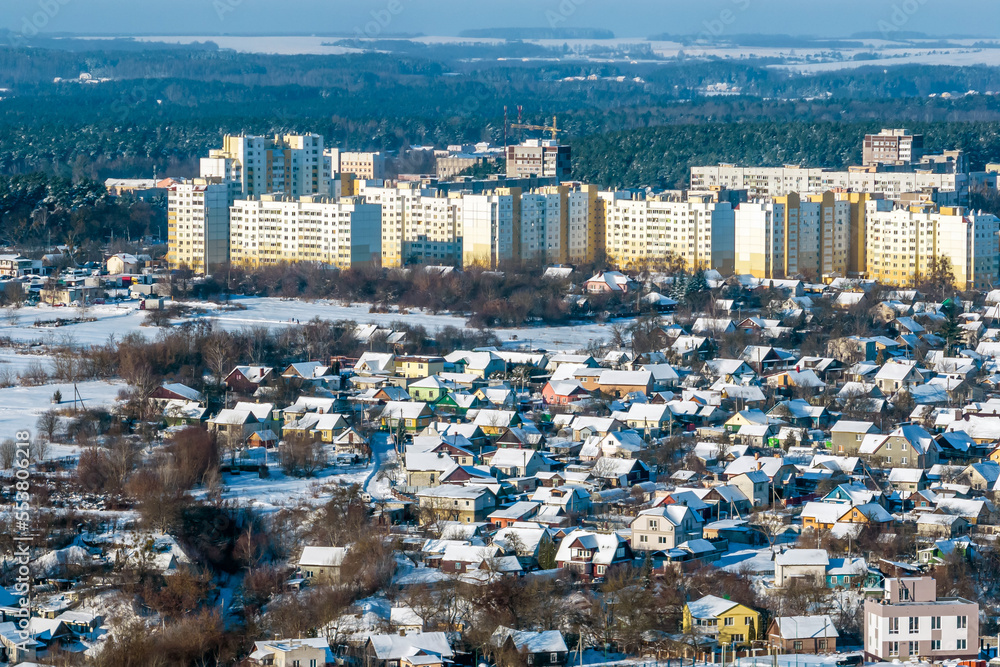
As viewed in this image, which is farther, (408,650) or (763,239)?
(763,239)

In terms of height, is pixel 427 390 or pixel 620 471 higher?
pixel 427 390

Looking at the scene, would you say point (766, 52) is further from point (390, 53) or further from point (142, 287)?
point (142, 287)

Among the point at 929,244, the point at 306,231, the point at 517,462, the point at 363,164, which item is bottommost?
the point at 517,462

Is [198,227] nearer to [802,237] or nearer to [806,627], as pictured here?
[802,237]

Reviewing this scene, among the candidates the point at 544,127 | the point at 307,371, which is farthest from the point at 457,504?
the point at 544,127

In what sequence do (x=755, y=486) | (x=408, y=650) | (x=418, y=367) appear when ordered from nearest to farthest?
(x=408, y=650) < (x=755, y=486) < (x=418, y=367)

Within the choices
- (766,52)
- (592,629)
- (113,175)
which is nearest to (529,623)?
(592,629)

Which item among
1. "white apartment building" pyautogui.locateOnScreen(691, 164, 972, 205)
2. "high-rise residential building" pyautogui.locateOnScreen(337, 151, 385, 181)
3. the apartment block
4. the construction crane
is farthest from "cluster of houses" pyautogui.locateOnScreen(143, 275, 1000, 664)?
the construction crane

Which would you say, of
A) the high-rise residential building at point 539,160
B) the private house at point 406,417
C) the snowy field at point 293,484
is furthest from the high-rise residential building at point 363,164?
the snowy field at point 293,484
